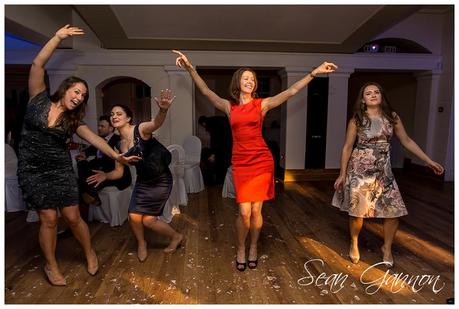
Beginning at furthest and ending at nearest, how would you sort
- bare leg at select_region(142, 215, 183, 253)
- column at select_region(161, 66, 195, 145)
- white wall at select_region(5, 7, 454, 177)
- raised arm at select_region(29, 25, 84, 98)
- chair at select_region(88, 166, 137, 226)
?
1. column at select_region(161, 66, 195, 145)
2. white wall at select_region(5, 7, 454, 177)
3. chair at select_region(88, 166, 137, 226)
4. bare leg at select_region(142, 215, 183, 253)
5. raised arm at select_region(29, 25, 84, 98)

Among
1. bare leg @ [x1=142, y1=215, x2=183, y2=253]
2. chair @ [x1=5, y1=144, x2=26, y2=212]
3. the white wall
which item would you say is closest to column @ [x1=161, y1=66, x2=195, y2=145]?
the white wall

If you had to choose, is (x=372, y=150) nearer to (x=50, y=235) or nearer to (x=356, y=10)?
(x=356, y=10)

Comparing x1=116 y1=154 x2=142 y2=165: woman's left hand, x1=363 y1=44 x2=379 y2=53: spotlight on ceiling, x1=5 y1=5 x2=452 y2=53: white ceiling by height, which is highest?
x1=363 y1=44 x2=379 y2=53: spotlight on ceiling

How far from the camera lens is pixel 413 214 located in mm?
4148

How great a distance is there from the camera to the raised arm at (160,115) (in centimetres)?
236

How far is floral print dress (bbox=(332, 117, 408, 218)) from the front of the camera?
2641 millimetres

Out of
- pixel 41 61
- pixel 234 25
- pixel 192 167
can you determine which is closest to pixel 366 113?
pixel 41 61

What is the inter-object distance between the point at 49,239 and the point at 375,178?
8.31ft

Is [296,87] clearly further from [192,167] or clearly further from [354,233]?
[192,167]

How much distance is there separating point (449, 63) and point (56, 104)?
692cm

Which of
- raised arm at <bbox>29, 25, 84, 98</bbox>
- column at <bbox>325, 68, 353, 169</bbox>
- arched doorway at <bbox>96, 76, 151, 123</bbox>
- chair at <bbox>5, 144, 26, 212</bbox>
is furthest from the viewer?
arched doorway at <bbox>96, 76, 151, 123</bbox>

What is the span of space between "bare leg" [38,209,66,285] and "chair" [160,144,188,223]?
5.11 feet

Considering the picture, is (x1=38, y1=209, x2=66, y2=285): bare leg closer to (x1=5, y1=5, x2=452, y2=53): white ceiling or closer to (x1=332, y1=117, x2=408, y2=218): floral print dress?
(x1=332, y1=117, x2=408, y2=218): floral print dress

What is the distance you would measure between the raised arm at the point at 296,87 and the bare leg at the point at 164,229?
132cm
